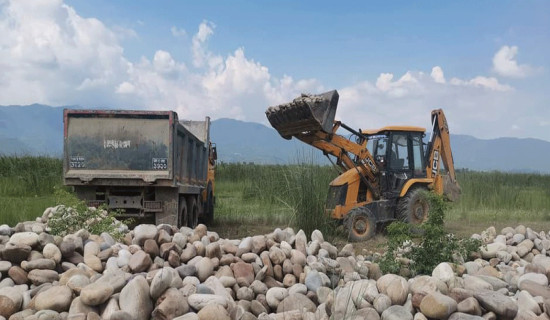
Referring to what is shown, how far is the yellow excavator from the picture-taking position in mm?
9797

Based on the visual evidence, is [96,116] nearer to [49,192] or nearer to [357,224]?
[357,224]

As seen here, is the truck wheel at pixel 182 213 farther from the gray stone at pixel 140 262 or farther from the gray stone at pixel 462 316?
the gray stone at pixel 462 316

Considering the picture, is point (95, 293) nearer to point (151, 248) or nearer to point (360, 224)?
point (151, 248)

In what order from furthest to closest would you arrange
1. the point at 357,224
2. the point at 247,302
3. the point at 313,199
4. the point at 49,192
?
1. the point at 49,192
2. the point at 357,224
3. the point at 313,199
4. the point at 247,302

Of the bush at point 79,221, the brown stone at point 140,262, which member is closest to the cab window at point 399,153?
the bush at point 79,221

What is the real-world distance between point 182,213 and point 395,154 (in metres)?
4.47

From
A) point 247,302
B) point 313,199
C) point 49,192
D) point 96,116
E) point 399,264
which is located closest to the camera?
point 247,302

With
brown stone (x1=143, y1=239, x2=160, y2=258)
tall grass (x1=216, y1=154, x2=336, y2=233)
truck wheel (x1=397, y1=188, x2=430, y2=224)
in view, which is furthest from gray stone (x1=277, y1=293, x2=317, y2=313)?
truck wheel (x1=397, y1=188, x2=430, y2=224)

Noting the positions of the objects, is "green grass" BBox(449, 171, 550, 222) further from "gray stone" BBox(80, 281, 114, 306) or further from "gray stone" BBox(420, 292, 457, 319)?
"gray stone" BBox(80, 281, 114, 306)

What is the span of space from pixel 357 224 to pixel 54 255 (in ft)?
21.0

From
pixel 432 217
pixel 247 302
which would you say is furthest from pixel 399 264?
pixel 247 302

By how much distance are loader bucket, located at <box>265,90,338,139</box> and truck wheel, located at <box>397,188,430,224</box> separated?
230cm

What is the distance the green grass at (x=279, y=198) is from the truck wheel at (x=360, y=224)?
698mm

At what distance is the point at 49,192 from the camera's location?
633 inches
